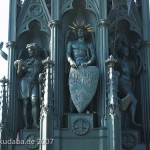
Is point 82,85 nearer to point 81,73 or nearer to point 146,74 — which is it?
point 81,73

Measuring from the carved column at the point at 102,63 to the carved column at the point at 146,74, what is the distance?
5.70 feet

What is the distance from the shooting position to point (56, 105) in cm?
1881

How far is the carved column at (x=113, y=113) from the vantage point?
17750mm

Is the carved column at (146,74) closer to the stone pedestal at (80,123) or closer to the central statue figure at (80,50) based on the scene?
the central statue figure at (80,50)

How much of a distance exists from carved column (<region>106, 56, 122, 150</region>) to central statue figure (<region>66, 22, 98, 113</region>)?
666 millimetres

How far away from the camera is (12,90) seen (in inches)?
778

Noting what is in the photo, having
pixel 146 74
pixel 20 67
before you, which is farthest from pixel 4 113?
pixel 146 74

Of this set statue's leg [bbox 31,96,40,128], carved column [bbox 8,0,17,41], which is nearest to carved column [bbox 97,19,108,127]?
statue's leg [bbox 31,96,40,128]

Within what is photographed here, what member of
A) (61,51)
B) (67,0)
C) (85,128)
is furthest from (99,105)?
(67,0)

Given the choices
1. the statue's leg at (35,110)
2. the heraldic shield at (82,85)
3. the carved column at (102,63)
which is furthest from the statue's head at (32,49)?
the carved column at (102,63)

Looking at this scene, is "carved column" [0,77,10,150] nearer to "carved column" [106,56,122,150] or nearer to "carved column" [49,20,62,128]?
"carved column" [49,20,62,128]

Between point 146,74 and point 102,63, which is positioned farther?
point 146,74

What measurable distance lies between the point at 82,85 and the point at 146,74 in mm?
2774

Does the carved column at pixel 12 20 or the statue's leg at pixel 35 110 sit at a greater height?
the carved column at pixel 12 20
